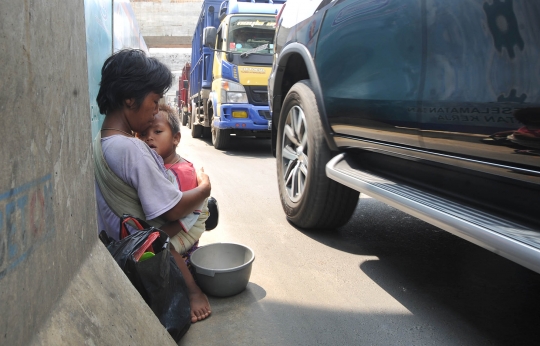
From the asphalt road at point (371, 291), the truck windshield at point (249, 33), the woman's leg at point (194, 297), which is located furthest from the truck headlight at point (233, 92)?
the woman's leg at point (194, 297)

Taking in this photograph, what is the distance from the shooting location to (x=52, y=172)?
1.06m

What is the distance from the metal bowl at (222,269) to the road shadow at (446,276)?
0.76 m

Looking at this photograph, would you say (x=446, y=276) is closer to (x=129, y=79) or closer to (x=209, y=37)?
(x=129, y=79)

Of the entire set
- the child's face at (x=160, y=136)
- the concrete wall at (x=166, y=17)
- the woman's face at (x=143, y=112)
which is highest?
the concrete wall at (x=166, y=17)

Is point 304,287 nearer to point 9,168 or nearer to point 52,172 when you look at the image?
point 52,172

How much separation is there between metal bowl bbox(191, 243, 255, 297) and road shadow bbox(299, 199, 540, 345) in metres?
0.76

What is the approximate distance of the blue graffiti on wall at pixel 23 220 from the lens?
0.83 metres

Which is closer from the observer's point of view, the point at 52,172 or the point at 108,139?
the point at 52,172

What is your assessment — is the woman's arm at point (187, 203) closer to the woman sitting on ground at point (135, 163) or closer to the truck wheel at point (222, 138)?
the woman sitting on ground at point (135, 163)

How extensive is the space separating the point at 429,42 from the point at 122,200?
1.50 meters

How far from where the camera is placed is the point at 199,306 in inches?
82.0

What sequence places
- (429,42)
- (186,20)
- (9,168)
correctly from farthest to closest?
(186,20), (429,42), (9,168)

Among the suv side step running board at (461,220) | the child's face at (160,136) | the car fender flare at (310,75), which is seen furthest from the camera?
the car fender flare at (310,75)

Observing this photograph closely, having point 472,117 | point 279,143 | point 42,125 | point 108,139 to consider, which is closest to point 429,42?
point 472,117
